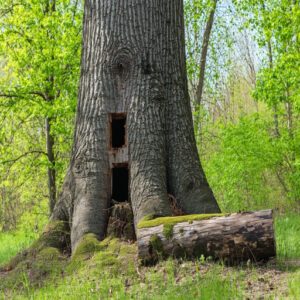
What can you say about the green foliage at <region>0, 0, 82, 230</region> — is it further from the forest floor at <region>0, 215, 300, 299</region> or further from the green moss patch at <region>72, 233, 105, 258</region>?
the forest floor at <region>0, 215, 300, 299</region>

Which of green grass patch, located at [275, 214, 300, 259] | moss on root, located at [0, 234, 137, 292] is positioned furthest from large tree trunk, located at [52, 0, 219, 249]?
green grass patch, located at [275, 214, 300, 259]

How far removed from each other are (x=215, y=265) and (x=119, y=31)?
3.21 m

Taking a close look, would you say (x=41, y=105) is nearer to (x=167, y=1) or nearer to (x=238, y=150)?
(x=238, y=150)

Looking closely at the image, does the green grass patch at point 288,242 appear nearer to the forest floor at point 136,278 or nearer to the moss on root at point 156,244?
the forest floor at point 136,278

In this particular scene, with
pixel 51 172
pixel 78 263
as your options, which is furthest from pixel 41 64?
pixel 78 263

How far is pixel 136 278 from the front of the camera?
467 cm

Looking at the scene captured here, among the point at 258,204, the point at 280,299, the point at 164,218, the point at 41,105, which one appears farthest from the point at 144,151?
the point at 258,204

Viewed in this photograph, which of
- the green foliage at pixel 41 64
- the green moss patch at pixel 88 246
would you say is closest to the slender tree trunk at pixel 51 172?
the green foliage at pixel 41 64

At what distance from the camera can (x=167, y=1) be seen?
6.25 m

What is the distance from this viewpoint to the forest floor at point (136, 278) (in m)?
4.04

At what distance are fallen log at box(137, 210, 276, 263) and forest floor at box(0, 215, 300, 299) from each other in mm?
119

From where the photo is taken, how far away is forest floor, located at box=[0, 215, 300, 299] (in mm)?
4035

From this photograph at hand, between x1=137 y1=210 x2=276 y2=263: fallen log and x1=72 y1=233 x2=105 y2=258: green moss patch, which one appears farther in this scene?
x1=72 y1=233 x2=105 y2=258: green moss patch

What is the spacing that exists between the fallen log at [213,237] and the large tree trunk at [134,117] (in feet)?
2.46
